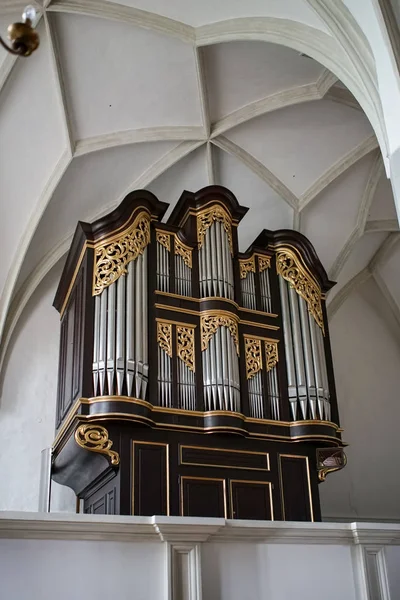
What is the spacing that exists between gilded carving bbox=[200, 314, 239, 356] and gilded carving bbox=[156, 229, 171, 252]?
99 centimetres

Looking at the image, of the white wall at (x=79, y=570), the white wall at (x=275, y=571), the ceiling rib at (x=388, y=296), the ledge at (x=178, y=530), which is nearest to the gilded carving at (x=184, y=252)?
the ledge at (x=178, y=530)

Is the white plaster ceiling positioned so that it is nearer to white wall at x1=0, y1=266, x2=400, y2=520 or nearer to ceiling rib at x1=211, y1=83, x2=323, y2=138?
ceiling rib at x1=211, y1=83, x2=323, y2=138

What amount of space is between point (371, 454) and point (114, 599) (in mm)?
7518

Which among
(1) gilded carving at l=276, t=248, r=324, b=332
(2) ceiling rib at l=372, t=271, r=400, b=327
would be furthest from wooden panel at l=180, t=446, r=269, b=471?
(2) ceiling rib at l=372, t=271, r=400, b=327

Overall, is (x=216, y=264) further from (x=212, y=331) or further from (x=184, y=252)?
(x=212, y=331)

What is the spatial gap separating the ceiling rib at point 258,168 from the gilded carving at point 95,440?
15.1 ft

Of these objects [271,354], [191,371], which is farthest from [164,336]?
[271,354]

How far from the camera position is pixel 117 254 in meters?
7.54

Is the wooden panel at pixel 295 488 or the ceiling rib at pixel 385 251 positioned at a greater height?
the ceiling rib at pixel 385 251

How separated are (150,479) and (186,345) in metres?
1.53

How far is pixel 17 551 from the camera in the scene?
16.2 feet

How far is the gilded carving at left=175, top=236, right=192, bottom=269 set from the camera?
7957mm

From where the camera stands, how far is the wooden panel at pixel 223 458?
6.82 m

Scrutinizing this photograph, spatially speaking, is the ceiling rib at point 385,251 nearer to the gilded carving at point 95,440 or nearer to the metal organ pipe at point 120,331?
the metal organ pipe at point 120,331
